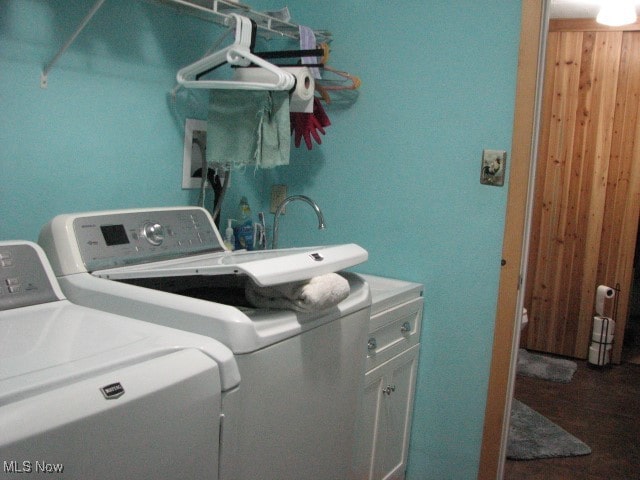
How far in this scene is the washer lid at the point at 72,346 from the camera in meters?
0.91

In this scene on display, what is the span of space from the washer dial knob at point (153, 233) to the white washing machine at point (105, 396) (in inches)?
16.3

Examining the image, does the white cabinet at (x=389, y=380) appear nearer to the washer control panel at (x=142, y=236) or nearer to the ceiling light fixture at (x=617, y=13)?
the washer control panel at (x=142, y=236)

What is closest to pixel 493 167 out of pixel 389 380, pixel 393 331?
pixel 393 331

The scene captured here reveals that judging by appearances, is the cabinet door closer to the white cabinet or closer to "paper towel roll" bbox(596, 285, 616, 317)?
the white cabinet

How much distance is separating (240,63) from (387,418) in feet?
4.52

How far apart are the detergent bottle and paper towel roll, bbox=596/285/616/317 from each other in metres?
2.75

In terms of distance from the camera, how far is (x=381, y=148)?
2.37m

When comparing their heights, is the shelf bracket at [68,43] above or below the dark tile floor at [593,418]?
above

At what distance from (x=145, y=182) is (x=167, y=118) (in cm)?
25

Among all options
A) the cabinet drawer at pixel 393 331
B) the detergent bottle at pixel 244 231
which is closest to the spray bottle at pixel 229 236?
the detergent bottle at pixel 244 231

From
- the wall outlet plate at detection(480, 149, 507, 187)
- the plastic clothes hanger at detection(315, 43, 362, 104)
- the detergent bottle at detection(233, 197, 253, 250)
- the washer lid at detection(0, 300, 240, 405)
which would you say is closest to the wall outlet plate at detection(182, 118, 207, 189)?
the detergent bottle at detection(233, 197, 253, 250)

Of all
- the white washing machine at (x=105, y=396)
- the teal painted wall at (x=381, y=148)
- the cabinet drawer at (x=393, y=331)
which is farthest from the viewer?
the cabinet drawer at (x=393, y=331)

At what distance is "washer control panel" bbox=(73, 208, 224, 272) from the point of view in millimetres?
1544

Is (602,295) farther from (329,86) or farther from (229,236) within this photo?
(229,236)
